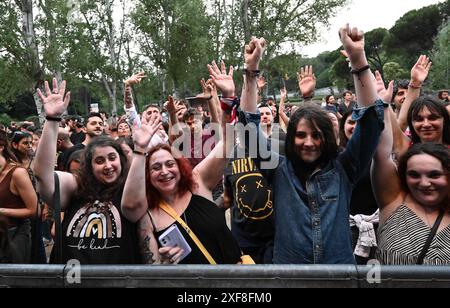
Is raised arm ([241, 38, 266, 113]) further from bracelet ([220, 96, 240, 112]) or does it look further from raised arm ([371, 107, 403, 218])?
raised arm ([371, 107, 403, 218])

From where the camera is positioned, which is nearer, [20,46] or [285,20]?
[20,46]

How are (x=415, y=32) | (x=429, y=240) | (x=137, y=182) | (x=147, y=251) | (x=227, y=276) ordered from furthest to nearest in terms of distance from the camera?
1. (x=415, y=32)
2. (x=147, y=251)
3. (x=137, y=182)
4. (x=429, y=240)
5. (x=227, y=276)

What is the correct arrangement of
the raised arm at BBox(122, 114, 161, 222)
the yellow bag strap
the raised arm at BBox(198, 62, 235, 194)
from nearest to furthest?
the raised arm at BBox(122, 114, 161, 222)
the yellow bag strap
the raised arm at BBox(198, 62, 235, 194)

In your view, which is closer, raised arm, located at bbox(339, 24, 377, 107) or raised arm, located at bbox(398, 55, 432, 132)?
raised arm, located at bbox(339, 24, 377, 107)

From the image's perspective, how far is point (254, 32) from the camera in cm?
2433

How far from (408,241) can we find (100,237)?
1615mm

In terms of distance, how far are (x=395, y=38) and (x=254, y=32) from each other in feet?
143

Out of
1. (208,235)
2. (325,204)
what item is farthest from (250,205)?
(325,204)

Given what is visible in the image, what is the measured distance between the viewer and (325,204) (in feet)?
7.05

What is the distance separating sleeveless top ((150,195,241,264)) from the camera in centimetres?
236

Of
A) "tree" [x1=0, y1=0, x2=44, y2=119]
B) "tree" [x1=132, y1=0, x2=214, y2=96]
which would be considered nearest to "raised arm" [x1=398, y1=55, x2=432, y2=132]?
"tree" [x1=0, y1=0, x2=44, y2=119]

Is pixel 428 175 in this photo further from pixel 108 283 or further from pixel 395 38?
pixel 395 38

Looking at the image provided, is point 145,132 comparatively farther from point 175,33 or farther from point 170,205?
point 175,33
